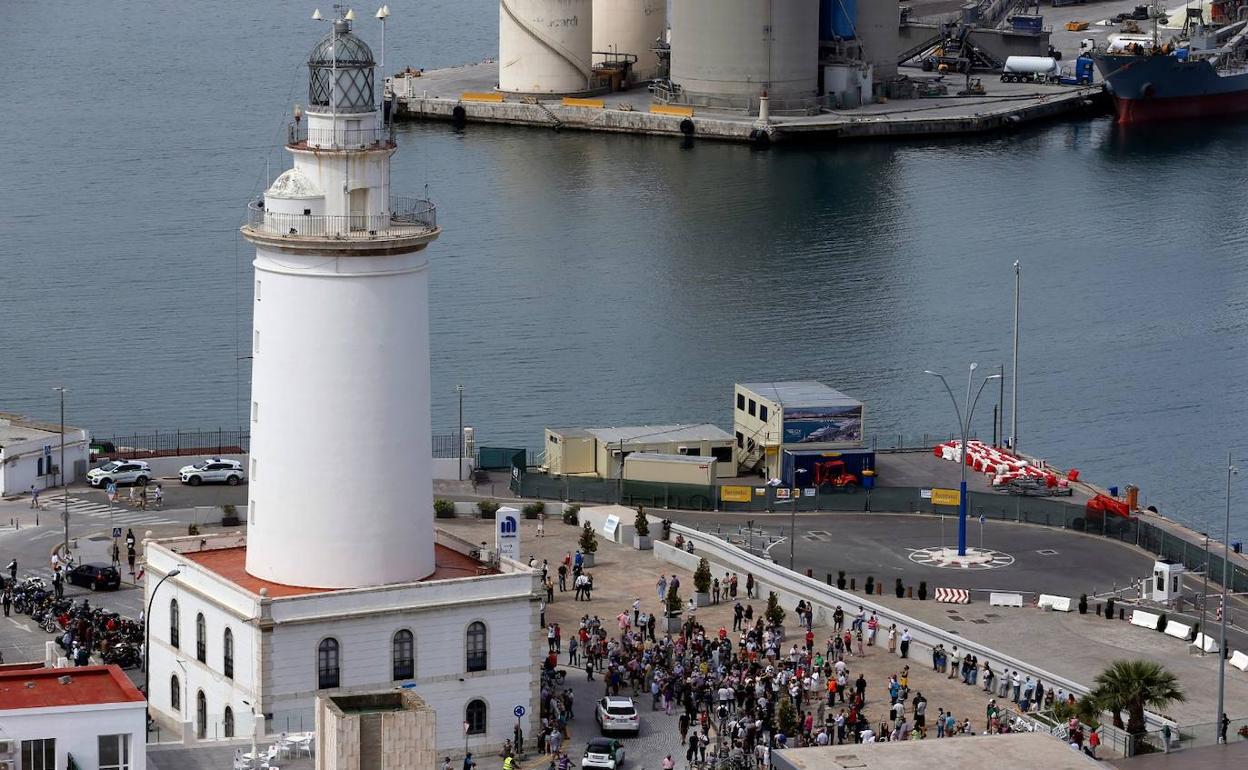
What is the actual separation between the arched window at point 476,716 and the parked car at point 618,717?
2.67 metres

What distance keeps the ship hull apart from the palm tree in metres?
128

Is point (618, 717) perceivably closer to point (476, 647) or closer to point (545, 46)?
point (476, 647)

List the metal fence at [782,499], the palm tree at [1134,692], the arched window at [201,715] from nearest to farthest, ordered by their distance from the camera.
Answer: the arched window at [201,715] < the palm tree at [1134,692] < the metal fence at [782,499]

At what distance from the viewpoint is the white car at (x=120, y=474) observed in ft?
277

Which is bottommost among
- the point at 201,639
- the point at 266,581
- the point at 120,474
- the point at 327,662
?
the point at 327,662

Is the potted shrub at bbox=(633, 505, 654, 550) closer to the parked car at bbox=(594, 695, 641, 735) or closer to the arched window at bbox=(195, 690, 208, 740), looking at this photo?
the parked car at bbox=(594, 695, 641, 735)

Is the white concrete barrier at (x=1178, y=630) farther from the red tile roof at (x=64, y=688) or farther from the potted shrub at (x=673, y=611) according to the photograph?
the red tile roof at (x=64, y=688)

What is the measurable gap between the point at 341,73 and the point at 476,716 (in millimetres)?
14328

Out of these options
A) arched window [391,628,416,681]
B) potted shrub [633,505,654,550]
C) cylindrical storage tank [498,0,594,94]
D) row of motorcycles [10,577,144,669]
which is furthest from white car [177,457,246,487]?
cylindrical storage tank [498,0,594,94]

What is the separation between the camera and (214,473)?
85500 millimetres

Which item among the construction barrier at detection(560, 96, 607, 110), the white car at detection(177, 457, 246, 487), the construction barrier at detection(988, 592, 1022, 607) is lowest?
the construction barrier at detection(988, 592, 1022, 607)

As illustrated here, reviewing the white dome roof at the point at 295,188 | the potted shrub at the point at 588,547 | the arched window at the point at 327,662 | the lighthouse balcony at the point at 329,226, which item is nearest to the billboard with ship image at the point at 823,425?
the potted shrub at the point at 588,547

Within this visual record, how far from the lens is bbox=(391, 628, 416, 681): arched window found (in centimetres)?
6053

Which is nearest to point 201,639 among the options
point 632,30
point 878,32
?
point 878,32
